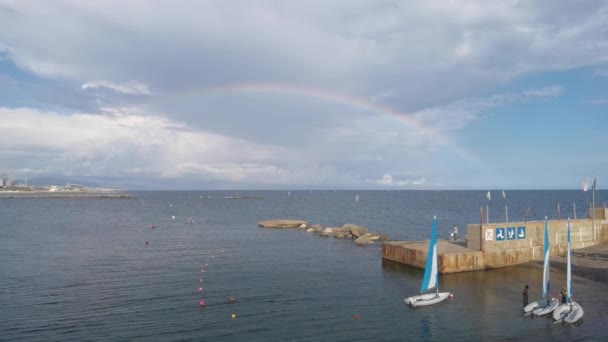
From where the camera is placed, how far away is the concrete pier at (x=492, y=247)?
4581cm

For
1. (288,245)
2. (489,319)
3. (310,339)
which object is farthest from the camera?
(288,245)

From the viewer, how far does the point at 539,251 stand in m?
50.5

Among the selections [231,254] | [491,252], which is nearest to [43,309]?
[231,254]

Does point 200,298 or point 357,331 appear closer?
point 357,331

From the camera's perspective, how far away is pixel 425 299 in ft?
111

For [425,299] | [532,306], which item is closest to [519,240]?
[532,306]

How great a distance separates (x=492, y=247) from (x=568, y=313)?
17016 mm

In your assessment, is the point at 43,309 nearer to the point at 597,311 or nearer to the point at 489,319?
the point at 489,319

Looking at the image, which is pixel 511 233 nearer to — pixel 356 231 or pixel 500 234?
pixel 500 234

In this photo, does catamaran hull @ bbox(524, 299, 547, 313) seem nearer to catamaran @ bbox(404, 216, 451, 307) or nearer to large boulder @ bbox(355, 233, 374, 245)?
catamaran @ bbox(404, 216, 451, 307)

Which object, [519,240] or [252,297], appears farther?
[519,240]

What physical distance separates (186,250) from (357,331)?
3873 cm

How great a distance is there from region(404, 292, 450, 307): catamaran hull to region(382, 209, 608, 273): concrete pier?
10.7 m

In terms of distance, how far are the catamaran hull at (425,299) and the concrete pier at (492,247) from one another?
35.1 feet
